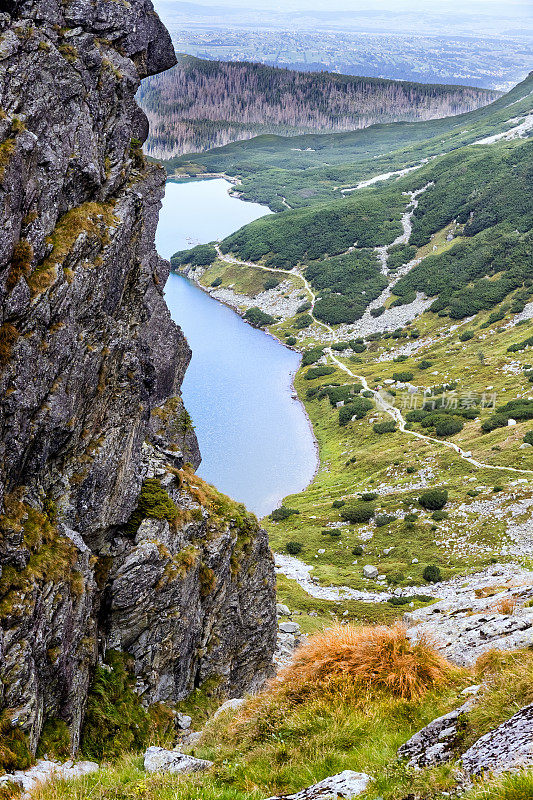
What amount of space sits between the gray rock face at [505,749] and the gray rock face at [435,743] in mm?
701

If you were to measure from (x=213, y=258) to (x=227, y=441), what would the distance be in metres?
103

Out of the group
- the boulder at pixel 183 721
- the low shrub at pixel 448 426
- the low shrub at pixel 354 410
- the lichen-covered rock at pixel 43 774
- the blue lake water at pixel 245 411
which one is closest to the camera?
the lichen-covered rock at pixel 43 774

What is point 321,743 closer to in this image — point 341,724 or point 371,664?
point 341,724

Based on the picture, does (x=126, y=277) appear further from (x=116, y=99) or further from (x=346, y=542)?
(x=346, y=542)

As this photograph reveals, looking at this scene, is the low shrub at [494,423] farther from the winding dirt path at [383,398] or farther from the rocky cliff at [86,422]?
the rocky cliff at [86,422]

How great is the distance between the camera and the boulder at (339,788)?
760 centimetres

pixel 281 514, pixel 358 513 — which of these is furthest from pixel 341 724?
pixel 281 514

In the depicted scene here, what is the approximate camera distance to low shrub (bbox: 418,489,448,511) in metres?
64.5

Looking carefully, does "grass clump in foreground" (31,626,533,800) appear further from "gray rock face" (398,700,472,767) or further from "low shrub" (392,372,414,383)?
"low shrub" (392,372,414,383)

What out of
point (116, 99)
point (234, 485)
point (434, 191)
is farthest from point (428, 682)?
point (434, 191)

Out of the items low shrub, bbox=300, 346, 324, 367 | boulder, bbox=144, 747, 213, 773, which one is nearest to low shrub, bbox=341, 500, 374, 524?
boulder, bbox=144, 747, 213, 773

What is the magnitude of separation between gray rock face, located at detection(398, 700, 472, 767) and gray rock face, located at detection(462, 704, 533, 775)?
2.30 feet

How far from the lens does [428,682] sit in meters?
11.5

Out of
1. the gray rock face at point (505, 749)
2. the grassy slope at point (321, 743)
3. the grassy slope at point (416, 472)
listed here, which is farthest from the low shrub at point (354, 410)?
the gray rock face at point (505, 749)
